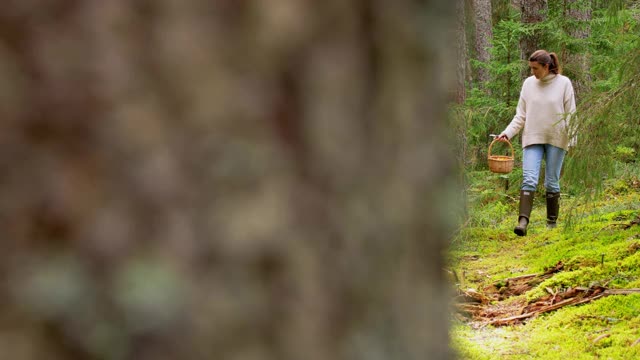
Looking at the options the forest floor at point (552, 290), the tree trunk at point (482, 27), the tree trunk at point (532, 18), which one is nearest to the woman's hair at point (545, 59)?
the forest floor at point (552, 290)

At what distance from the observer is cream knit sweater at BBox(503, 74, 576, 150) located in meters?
7.25

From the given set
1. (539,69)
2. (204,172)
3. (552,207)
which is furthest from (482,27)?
(204,172)

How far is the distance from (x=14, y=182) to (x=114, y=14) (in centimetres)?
14

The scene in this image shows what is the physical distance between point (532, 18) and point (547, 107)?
150 inches

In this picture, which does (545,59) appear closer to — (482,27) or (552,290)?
(552,290)

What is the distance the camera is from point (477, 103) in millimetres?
9898

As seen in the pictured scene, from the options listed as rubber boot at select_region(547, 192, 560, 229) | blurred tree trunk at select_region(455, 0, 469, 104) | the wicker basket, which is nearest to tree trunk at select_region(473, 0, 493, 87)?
the wicker basket

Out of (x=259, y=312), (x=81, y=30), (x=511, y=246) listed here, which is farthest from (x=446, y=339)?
(x=511, y=246)

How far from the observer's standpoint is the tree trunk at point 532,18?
10461 millimetres

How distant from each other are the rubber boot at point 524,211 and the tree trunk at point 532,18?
3692mm

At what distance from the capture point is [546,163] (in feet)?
24.8

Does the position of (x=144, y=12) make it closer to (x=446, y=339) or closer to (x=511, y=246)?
(x=446, y=339)

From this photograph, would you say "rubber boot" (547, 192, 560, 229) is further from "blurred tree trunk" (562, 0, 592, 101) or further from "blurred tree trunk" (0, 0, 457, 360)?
"blurred tree trunk" (0, 0, 457, 360)

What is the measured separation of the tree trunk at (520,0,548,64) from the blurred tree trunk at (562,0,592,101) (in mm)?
364
